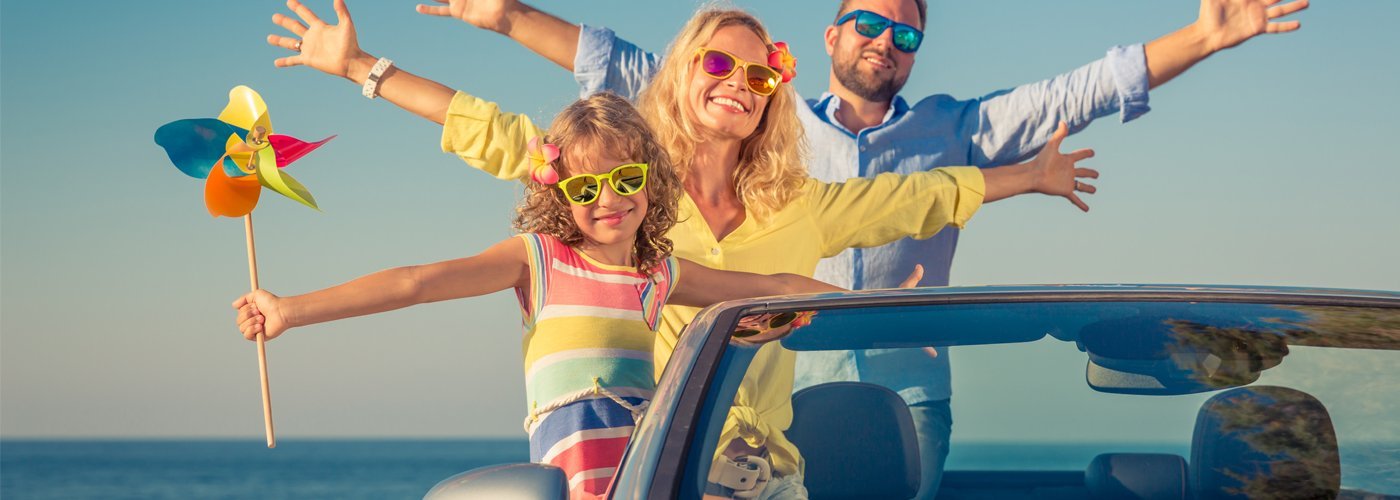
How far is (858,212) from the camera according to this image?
14.0ft

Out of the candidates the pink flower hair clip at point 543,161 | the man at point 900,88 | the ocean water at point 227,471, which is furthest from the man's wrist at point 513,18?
the ocean water at point 227,471

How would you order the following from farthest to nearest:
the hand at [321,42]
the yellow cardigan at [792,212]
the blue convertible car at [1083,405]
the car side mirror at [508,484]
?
the hand at [321,42]
the yellow cardigan at [792,212]
the blue convertible car at [1083,405]
the car side mirror at [508,484]

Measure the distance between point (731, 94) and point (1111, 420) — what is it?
2.09m

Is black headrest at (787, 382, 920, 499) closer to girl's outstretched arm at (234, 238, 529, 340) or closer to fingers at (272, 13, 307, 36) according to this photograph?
girl's outstretched arm at (234, 238, 529, 340)

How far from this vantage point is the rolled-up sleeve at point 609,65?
5.99 m

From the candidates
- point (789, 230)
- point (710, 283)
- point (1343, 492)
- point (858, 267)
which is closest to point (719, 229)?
point (789, 230)

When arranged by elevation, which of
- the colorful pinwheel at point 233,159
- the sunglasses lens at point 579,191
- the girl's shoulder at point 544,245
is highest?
the colorful pinwheel at point 233,159

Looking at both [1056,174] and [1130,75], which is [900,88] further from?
[1056,174]

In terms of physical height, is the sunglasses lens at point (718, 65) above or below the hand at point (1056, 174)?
above

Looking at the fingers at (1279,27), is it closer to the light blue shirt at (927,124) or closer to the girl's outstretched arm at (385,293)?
the light blue shirt at (927,124)

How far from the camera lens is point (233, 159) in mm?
3789

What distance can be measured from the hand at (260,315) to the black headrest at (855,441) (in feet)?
3.91

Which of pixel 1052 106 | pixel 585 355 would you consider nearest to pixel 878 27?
pixel 1052 106

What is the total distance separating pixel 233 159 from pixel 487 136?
27.4 inches
